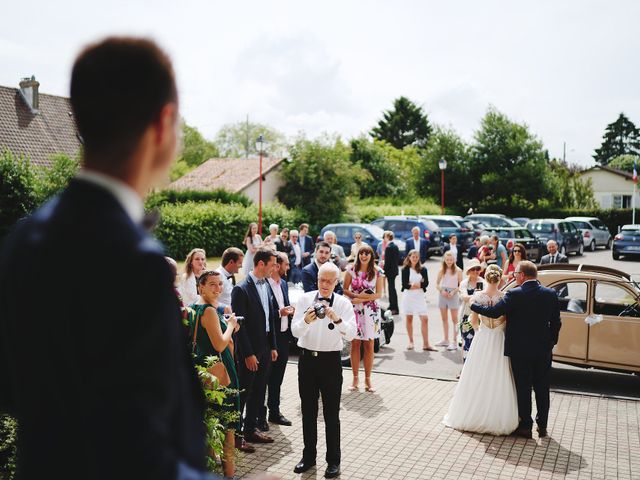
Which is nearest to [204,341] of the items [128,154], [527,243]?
[128,154]

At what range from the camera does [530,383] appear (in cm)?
806

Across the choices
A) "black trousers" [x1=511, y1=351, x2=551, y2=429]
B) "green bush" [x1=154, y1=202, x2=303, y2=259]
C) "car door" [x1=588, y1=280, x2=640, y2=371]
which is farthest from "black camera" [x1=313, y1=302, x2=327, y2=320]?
"green bush" [x1=154, y1=202, x2=303, y2=259]

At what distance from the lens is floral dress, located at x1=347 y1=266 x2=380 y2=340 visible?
9.96 m

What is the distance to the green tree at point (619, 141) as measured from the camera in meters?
116

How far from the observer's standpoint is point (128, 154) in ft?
4.41

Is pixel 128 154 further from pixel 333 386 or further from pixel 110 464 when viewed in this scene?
pixel 333 386

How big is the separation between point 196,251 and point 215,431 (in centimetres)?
465

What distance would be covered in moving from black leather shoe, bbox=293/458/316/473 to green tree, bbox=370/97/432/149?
289ft

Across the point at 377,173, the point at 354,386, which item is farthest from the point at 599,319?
the point at 377,173

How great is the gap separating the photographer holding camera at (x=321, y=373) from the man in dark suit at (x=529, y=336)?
2.35 m

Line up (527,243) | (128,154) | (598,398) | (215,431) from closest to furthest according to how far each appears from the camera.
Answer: (128,154)
(215,431)
(598,398)
(527,243)

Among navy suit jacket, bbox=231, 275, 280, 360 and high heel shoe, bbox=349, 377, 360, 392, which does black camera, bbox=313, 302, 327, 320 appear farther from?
high heel shoe, bbox=349, 377, 360, 392

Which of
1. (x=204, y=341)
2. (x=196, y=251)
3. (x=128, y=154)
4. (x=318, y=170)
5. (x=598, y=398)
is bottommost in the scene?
(x=598, y=398)

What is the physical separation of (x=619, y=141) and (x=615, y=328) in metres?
119
